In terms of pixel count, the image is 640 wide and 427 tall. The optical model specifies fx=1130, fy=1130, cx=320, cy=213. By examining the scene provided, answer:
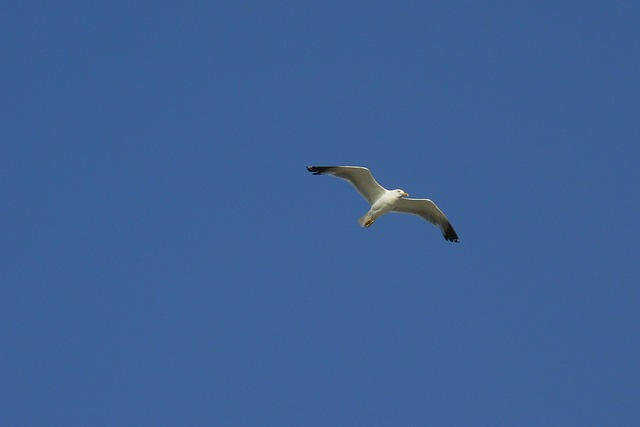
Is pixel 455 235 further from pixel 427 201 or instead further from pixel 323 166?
pixel 323 166

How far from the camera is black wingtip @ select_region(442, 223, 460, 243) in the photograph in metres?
25.4

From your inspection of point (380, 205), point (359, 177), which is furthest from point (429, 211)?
point (359, 177)

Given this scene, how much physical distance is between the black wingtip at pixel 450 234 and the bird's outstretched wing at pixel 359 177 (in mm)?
2161

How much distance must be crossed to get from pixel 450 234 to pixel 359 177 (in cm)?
296

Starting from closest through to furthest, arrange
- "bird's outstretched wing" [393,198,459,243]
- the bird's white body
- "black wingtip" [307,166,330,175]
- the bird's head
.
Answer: "black wingtip" [307,166,330,175] → the bird's white body → the bird's head → "bird's outstretched wing" [393,198,459,243]

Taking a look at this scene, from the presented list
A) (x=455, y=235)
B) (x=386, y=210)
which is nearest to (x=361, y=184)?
(x=386, y=210)

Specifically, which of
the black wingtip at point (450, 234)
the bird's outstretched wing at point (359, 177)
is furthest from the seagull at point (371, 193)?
the black wingtip at point (450, 234)

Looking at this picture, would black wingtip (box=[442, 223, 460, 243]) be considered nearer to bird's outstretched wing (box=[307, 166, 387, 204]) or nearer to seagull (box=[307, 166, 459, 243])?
seagull (box=[307, 166, 459, 243])

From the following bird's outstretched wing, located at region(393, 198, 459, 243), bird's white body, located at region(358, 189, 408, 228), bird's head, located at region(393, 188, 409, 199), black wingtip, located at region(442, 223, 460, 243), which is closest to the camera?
bird's white body, located at region(358, 189, 408, 228)

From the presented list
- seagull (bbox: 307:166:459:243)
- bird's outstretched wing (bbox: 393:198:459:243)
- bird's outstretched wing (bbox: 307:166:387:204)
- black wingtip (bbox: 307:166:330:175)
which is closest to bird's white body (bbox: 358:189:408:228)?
seagull (bbox: 307:166:459:243)

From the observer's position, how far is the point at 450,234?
2550cm

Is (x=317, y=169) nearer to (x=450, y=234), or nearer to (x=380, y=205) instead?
(x=380, y=205)

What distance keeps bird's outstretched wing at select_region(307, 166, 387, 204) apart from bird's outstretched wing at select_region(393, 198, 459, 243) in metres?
0.74

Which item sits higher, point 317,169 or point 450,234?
point 317,169
